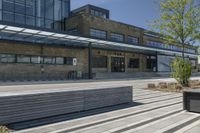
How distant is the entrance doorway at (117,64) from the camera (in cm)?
4375

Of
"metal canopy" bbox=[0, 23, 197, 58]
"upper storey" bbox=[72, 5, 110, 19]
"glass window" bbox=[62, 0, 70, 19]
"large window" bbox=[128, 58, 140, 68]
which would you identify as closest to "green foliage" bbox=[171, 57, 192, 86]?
"metal canopy" bbox=[0, 23, 197, 58]

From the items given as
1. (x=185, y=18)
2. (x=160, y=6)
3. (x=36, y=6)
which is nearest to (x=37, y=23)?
(x=36, y=6)

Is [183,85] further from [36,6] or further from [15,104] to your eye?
[36,6]

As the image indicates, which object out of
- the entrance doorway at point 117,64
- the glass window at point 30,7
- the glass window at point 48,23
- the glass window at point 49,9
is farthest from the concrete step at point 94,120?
the entrance doorway at point 117,64

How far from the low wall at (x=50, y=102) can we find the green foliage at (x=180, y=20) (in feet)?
38.4

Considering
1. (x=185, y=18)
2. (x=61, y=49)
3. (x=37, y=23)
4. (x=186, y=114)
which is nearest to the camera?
(x=186, y=114)

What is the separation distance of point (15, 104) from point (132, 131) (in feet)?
10.6

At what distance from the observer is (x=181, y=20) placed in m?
19.2

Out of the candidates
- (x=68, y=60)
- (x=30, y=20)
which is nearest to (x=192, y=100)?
(x=68, y=60)

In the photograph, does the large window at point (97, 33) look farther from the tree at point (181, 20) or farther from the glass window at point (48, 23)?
the tree at point (181, 20)

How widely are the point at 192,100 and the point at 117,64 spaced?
3638 centimetres

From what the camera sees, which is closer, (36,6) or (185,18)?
(185,18)

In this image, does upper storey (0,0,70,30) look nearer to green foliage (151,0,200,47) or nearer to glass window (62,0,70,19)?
glass window (62,0,70,19)

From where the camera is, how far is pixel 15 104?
638 cm
